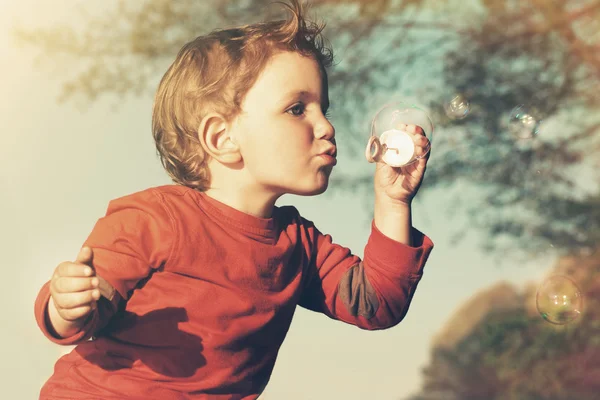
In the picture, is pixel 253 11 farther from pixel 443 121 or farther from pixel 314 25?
pixel 314 25

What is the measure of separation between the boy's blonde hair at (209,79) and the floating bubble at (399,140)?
196 mm

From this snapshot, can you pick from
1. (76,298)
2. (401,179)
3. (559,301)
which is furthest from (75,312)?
(559,301)

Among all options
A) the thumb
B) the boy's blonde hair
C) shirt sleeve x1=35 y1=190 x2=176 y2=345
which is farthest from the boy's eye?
the thumb

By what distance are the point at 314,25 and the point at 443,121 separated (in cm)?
290

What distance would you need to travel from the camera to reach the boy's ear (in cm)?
176

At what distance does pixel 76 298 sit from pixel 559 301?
205 cm

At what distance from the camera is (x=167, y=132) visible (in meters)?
1.88

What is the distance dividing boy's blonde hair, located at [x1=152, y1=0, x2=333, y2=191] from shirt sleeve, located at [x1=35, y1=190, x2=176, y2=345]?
0.23 metres

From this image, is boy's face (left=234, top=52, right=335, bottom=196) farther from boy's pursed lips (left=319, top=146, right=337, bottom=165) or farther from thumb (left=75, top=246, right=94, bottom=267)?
thumb (left=75, top=246, right=94, bottom=267)

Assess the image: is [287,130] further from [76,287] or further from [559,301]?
[559,301]

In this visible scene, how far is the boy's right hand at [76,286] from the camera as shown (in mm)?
1371

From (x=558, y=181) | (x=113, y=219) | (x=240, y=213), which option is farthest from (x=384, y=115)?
(x=558, y=181)

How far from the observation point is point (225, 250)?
5.42 feet

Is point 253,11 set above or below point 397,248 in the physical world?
above
